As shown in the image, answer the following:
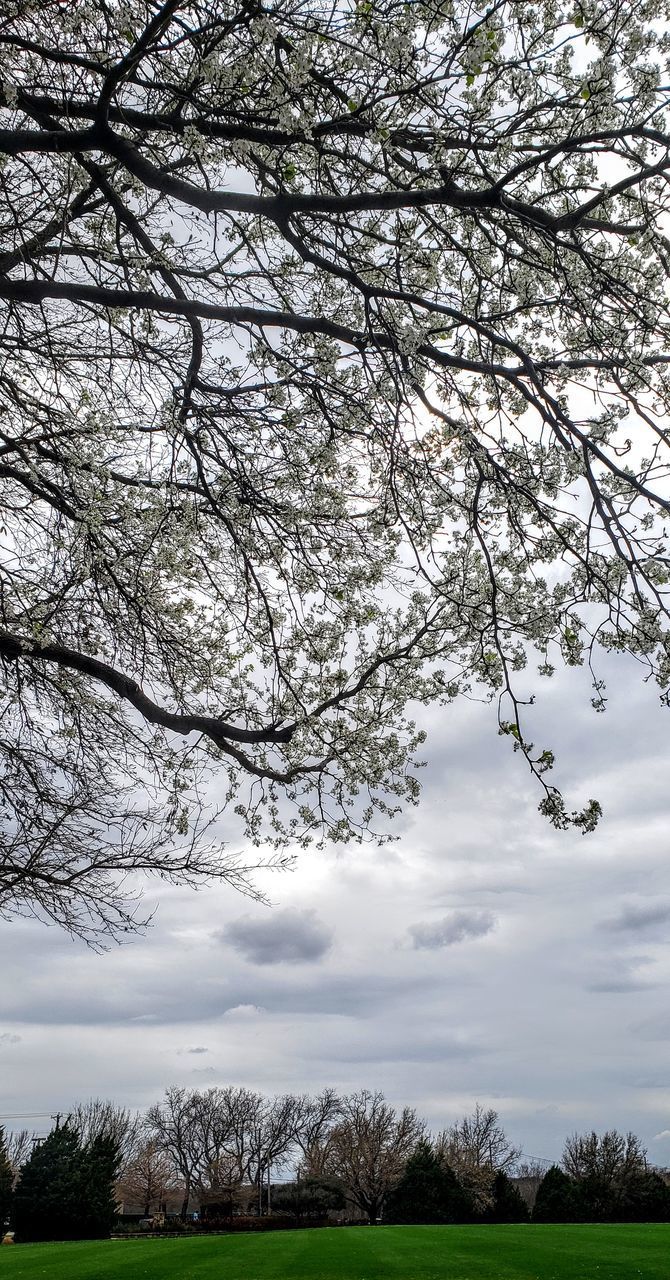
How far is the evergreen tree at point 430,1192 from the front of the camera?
4303 centimetres

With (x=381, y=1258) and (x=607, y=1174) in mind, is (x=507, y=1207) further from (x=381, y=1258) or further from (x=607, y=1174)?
(x=381, y=1258)

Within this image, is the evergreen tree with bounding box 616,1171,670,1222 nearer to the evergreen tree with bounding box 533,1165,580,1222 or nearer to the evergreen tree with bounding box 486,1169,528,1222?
the evergreen tree with bounding box 533,1165,580,1222

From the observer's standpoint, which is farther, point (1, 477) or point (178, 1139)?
point (178, 1139)

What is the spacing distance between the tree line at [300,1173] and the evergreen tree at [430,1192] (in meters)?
0.06

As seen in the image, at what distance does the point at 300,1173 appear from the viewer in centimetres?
5991

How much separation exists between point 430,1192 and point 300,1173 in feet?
65.8

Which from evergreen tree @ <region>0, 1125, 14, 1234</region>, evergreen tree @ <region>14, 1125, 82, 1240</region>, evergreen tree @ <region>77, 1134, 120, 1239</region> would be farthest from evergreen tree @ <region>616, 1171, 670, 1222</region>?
evergreen tree @ <region>0, 1125, 14, 1234</region>

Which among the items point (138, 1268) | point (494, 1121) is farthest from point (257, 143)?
point (494, 1121)

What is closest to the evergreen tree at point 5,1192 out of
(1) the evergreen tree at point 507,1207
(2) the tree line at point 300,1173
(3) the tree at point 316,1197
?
(2) the tree line at point 300,1173

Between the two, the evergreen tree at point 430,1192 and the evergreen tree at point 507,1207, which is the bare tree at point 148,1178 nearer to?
the evergreen tree at point 430,1192

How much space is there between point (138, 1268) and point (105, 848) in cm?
1915

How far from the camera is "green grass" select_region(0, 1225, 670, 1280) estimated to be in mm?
21109

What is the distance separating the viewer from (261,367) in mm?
6598

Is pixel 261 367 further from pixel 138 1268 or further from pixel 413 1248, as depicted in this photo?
pixel 413 1248
